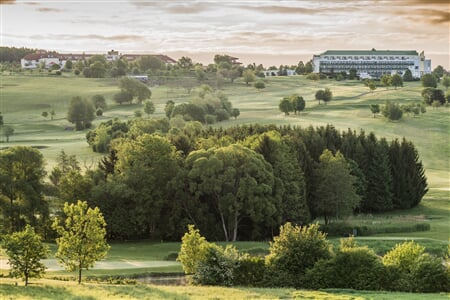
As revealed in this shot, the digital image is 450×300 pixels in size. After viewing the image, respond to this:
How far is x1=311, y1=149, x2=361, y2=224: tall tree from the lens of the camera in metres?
72.1

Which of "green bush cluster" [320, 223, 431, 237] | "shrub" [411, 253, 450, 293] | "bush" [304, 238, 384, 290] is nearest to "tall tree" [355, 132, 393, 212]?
"green bush cluster" [320, 223, 431, 237]

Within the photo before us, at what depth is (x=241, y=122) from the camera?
Result: 134750 mm

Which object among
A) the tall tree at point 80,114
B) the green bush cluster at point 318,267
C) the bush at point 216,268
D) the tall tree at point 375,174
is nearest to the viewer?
the green bush cluster at point 318,267

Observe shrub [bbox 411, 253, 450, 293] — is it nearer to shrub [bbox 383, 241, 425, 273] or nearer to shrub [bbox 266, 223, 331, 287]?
shrub [bbox 383, 241, 425, 273]

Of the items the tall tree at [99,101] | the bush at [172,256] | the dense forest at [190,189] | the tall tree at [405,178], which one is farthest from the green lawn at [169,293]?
the tall tree at [99,101]

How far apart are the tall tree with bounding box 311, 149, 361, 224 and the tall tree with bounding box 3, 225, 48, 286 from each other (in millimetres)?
36947

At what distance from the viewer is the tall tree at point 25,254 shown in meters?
39.5

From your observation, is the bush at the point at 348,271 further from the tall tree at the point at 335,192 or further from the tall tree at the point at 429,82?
the tall tree at the point at 429,82

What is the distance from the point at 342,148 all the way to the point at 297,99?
62595 mm

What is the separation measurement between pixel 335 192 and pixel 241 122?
6324cm

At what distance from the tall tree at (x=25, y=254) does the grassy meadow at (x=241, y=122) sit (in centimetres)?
70

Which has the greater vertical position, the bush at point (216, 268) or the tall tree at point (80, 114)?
the tall tree at point (80, 114)

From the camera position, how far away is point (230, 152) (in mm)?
65375

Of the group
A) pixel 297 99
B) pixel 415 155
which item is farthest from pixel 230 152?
pixel 297 99
